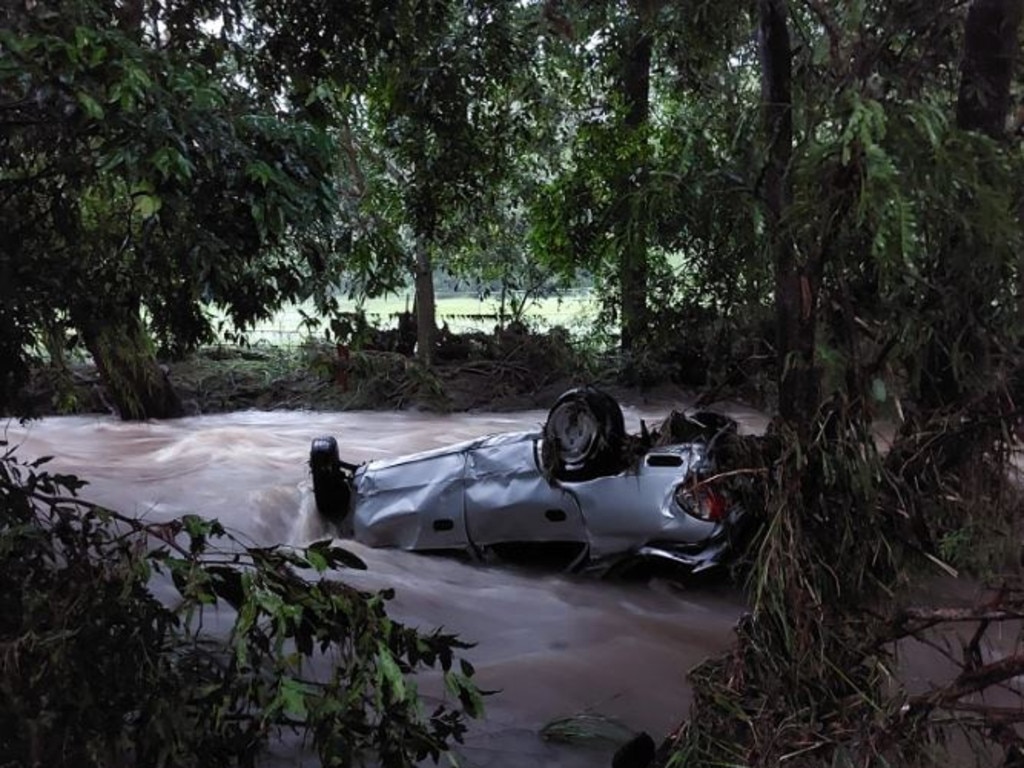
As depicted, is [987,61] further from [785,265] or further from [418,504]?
[418,504]

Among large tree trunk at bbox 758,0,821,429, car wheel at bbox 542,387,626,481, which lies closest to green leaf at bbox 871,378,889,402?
large tree trunk at bbox 758,0,821,429

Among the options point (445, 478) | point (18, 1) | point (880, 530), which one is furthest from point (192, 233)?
point (445, 478)

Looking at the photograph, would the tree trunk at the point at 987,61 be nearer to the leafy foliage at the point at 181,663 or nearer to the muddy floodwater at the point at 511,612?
the muddy floodwater at the point at 511,612

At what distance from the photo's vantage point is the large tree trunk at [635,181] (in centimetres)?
504

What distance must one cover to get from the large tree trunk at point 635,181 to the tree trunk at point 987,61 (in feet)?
5.48

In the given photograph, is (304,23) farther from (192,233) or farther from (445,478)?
(445,478)

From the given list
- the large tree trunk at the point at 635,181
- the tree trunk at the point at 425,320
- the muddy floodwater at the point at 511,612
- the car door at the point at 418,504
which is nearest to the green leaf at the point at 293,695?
the muddy floodwater at the point at 511,612

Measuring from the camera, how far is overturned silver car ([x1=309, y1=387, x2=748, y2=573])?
19.4ft

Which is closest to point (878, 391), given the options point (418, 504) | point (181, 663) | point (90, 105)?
point (181, 663)

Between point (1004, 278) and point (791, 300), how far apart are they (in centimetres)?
66

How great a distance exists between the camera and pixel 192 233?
287cm

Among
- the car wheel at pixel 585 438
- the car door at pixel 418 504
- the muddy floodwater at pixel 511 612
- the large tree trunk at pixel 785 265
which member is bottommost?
Result: the muddy floodwater at pixel 511 612

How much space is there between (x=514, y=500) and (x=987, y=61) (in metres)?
3.68

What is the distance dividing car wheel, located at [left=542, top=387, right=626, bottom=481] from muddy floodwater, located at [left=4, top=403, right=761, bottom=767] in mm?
842
